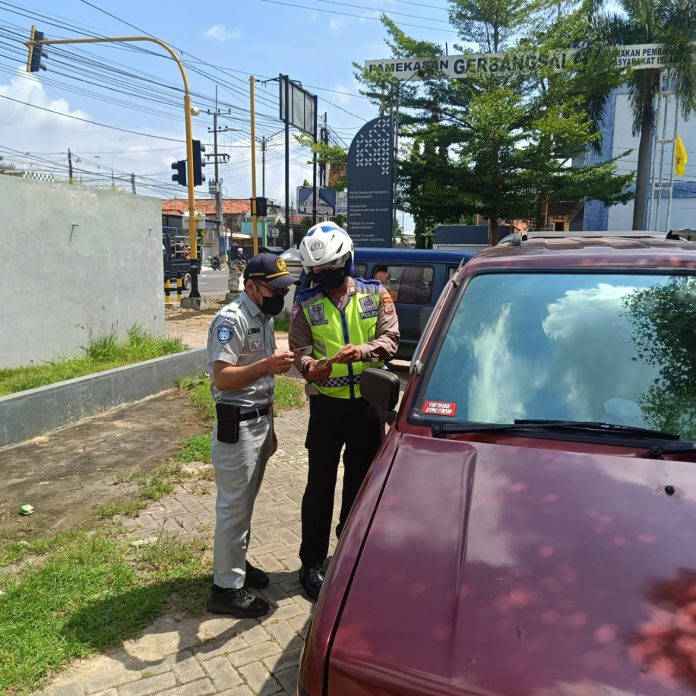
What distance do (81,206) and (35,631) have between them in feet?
19.7

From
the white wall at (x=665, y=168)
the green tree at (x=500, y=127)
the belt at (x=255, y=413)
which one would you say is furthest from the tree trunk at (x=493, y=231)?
the white wall at (x=665, y=168)

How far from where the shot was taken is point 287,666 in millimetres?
2732

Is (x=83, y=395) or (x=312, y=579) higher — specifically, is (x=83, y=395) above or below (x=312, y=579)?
above

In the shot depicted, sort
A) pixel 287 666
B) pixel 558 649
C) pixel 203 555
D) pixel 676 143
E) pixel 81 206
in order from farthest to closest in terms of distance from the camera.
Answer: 1. pixel 676 143
2. pixel 81 206
3. pixel 203 555
4. pixel 287 666
5. pixel 558 649

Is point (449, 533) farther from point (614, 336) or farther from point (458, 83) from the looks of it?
point (458, 83)

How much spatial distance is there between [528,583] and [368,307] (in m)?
1.97

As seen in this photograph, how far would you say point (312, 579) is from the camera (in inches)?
129

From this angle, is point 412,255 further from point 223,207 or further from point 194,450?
point 223,207

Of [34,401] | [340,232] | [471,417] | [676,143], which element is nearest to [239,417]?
[340,232]

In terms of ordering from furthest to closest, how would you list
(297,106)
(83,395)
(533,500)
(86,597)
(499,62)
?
(297,106)
(499,62)
(83,395)
(86,597)
(533,500)

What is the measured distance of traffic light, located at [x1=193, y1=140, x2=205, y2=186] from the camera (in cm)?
1496

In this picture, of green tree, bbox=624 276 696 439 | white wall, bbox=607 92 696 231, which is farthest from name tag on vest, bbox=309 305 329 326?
white wall, bbox=607 92 696 231

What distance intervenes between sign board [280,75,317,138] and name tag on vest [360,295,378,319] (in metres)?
16.2

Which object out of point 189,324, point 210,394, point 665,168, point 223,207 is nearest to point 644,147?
point 665,168
